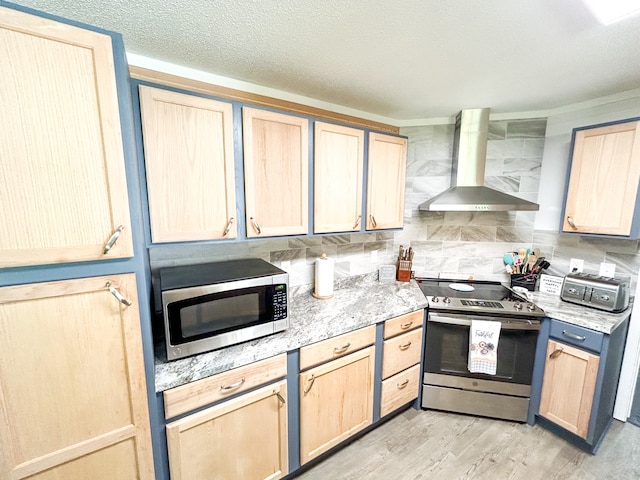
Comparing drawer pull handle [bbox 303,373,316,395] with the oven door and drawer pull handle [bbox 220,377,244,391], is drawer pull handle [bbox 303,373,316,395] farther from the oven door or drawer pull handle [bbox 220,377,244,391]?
the oven door

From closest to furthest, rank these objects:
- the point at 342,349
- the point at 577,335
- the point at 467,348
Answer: the point at 342,349 → the point at 577,335 → the point at 467,348

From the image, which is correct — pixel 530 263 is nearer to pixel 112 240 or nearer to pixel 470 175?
pixel 470 175

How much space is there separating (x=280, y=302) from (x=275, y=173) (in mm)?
728

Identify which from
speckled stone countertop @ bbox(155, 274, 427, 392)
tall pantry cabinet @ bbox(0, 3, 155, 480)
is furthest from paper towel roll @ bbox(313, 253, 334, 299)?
tall pantry cabinet @ bbox(0, 3, 155, 480)

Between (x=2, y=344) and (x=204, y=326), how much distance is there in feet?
2.04

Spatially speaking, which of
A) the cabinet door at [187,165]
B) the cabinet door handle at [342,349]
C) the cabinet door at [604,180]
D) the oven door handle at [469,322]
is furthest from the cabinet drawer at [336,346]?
the cabinet door at [604,180]

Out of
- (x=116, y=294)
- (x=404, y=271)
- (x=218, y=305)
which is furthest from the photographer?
(x=404, y=271)

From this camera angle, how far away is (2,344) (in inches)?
30.1

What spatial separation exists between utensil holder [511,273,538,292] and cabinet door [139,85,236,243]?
237cm

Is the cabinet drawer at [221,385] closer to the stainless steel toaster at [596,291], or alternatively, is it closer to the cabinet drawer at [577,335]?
the cabinet drawer at [577,335]

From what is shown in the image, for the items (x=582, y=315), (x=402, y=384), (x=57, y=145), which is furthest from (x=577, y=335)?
(x=57, y=145)

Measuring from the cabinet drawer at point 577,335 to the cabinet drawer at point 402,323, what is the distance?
0.86 metres

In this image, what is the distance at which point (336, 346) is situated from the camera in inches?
59.7

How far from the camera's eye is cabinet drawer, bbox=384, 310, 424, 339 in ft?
5.74
